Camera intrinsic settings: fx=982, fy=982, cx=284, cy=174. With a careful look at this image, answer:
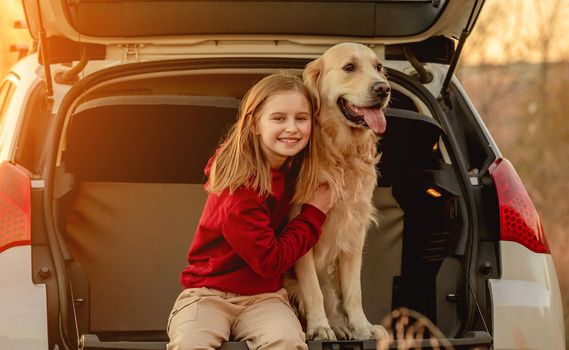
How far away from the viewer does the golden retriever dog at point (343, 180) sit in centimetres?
373

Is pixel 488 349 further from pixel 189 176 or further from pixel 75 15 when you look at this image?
pixel 75 15

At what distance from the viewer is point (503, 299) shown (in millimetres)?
3549

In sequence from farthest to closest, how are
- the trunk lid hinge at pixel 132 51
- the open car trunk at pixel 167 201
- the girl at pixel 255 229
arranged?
the trunk lid hinge at pixel 132 51, the open car trunk at pixel 167 201, the girl at pixel 255 229

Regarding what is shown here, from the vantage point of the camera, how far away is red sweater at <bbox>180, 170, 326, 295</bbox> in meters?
3.34

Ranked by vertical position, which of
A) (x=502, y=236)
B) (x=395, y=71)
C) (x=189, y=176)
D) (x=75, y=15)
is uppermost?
(x=75, y=15)

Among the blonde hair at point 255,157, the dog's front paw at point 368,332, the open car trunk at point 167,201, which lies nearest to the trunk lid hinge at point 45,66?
the open car trunk at point 167,201

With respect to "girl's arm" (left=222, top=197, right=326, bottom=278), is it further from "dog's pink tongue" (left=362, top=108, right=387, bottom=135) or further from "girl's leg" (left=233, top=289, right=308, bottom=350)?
"dog's pink tongue" (left=362, top=108, right=387, bottom=135)

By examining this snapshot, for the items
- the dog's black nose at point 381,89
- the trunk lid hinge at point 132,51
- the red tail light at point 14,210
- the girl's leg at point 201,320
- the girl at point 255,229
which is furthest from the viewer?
the trunk lid hinge at point 132,51

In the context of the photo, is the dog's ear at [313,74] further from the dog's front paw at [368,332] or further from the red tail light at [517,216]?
the dog's front paw at [368,332]

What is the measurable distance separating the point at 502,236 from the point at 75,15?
6.38 ft

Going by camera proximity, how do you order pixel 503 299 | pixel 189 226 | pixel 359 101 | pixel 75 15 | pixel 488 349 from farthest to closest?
pixel 189 226 → pixel 75 15 → pixel 359 101 → pixel 503 299 → pixel 488 349

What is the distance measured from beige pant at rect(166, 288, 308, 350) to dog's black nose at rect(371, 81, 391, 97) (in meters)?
0.85

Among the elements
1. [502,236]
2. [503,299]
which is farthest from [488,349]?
[502,236]

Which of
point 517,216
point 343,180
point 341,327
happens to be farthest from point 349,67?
point 341,327
